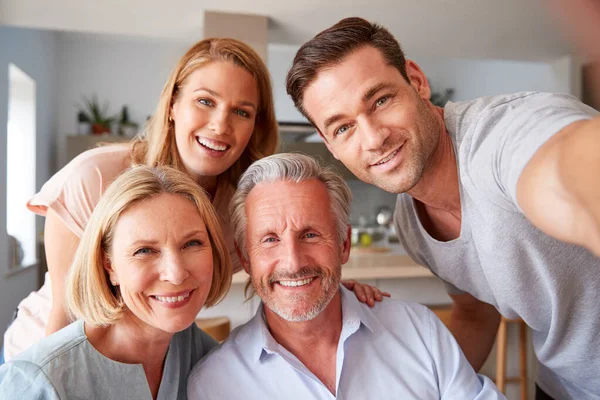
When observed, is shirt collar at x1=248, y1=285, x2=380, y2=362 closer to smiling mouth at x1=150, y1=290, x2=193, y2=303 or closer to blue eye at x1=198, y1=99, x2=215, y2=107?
smiling mouth at x1=150, y1=290, x2=193, y2=303

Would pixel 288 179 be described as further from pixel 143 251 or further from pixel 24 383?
pixel 24 383

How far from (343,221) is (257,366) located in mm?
472

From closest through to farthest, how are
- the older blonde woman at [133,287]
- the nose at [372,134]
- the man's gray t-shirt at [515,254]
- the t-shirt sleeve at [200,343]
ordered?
the man's gray t-shirt at [515,254] < the older blonde woman at [133,287] < the nose at [372,134] < the t-shirt sleeve at [200,343]

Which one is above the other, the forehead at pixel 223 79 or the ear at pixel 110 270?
the forehead at pixel 223 79

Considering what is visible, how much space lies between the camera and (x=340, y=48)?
4.20 feet

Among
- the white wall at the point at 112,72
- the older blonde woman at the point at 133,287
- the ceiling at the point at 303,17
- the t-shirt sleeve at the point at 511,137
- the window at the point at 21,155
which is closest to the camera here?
the t-shirt sleeve at the point at 511,137

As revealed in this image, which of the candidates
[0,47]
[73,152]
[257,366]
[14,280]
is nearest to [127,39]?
[73,152]

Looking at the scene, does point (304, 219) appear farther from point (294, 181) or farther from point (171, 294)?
point (171, 294)

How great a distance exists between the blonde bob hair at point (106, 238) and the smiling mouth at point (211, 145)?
0.35 m

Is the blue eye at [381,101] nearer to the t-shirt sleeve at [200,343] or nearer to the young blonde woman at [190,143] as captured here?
the young blonde woman at [190,143]

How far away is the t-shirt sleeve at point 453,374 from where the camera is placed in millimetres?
1311

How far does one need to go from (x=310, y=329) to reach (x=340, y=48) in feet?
2.50

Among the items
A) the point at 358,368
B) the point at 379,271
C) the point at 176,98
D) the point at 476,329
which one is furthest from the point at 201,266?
the point at 379,271

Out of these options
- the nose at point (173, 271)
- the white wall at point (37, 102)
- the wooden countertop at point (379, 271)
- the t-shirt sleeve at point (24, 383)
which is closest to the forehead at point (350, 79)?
the nose at point (173, 271)
